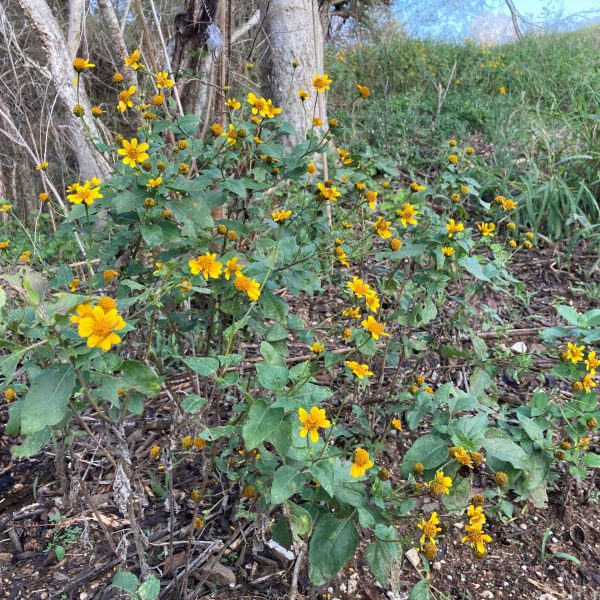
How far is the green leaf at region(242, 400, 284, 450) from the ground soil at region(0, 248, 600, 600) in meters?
0.35

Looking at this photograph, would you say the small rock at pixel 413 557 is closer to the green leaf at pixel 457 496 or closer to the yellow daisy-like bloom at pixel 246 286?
the green leaf at pixel 457 496

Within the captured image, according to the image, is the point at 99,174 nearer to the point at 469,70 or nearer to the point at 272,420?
the point at 272,420

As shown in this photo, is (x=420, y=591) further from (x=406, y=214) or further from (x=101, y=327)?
(x=406, y=214)

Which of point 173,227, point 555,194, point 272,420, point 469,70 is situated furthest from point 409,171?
point 272,420

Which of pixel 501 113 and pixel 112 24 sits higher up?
pixel 112 24

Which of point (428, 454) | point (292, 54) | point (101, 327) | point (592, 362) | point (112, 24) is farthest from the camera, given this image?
point (292, 54)

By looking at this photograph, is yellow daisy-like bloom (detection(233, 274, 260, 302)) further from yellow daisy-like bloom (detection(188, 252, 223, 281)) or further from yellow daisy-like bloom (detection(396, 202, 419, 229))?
yellow daisy-like bloom (detection(396, 202, 419, 229))

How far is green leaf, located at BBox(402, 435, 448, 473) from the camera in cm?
123

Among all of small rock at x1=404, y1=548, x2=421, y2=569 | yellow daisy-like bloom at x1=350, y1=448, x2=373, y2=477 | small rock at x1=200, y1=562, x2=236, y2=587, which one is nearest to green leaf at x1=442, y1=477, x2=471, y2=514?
yellow daisy-like bloom at x1=350, y1=448, x2=373, y2=477

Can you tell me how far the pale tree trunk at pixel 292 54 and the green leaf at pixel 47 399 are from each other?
2.55 metres

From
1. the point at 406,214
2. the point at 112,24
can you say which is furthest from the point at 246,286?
the point at 112,24

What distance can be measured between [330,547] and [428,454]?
1.00 feet

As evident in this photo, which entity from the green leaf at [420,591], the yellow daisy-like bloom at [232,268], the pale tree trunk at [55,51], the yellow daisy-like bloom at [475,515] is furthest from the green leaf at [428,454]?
the pale tree trunk at [55,51]

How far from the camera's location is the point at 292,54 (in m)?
3.27
